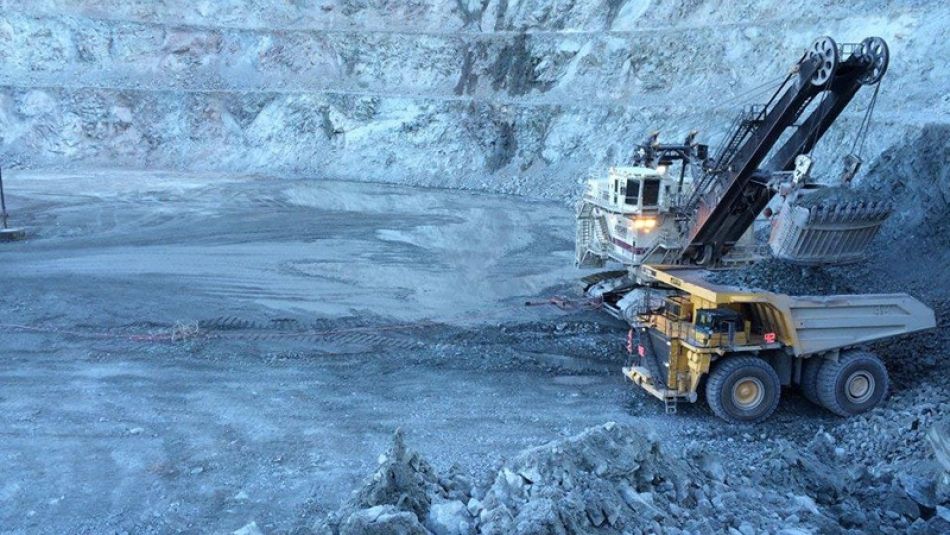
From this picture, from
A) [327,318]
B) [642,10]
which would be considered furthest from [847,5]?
[327,318]

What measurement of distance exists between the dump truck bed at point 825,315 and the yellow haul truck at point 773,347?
0.01 metres

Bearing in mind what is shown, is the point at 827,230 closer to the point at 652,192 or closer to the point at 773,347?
the point at 773,347

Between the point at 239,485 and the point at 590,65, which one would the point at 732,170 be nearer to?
the point at 239,485

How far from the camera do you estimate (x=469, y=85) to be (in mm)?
35531

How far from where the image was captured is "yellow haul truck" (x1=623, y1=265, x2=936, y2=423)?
8742mm

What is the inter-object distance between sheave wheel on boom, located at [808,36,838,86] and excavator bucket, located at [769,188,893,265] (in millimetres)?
1336

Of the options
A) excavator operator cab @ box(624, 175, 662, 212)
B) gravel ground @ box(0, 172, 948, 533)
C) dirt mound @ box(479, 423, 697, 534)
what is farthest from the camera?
excavator operator cab @ box(624, 175, 662, 212)

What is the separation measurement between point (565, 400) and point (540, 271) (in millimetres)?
7510

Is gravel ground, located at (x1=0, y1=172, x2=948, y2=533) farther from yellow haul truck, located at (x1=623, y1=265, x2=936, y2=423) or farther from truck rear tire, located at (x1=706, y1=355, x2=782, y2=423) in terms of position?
yellow haul truck, located at (x1=623, y1=265, x2=936, y2=423)

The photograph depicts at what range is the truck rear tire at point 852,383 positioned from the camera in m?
8.93

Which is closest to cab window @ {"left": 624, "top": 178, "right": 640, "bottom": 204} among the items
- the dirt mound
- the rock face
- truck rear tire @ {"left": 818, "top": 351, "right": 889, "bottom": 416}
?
truck rear tire @ {"left": 818, "top": 351, "right": 889, "bottom": 416}

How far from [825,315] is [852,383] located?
37.0 inches

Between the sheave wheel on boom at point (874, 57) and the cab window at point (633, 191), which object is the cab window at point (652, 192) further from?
the sheave wheel on boom at point (874, 57)

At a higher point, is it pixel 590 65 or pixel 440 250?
pixel 590 65
